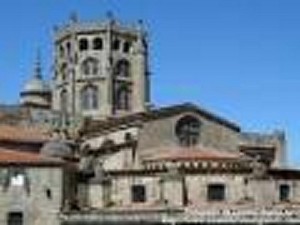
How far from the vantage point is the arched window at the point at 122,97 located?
88750 millimetres

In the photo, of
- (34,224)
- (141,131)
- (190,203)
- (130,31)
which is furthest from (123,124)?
(130,31)

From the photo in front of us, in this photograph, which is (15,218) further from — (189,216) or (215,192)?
(215,192)

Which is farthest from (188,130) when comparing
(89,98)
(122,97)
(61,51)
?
(61,51)

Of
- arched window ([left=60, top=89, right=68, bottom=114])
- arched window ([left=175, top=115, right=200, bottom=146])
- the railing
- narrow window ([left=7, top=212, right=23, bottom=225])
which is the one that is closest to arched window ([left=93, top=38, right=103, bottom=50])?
arched window ([left=60, top=89, right=68, bottom=114])

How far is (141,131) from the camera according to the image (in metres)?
Answer: 66.4

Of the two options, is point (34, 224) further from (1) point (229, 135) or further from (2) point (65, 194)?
A: (1) point (229, 135)

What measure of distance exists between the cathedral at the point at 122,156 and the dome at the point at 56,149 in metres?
0.09

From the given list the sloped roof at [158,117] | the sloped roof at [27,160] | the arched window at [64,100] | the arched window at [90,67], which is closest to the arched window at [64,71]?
the arched window at [64,100]

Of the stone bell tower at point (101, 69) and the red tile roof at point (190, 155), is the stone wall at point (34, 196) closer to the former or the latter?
the red tile roof at point (190, 155)

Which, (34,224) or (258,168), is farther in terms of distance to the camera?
(258,168)

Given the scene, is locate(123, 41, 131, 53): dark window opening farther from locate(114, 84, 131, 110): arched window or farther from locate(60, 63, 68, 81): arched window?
locate(60, 63, 68, 81): arched window

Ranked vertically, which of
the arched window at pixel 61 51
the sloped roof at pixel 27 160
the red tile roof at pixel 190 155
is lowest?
the sloped roof at pixel 27 160

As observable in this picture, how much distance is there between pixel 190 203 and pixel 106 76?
1242 inches

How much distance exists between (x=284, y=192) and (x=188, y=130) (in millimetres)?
10865
